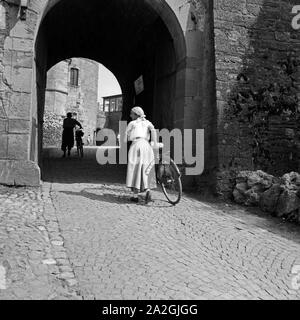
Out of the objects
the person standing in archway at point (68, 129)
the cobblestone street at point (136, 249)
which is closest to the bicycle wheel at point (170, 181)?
the cobblestone street at point (136, 249)

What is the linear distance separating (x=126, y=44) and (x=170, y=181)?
6019mm

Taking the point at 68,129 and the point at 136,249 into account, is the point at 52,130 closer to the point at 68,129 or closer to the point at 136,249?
the point at 68,129

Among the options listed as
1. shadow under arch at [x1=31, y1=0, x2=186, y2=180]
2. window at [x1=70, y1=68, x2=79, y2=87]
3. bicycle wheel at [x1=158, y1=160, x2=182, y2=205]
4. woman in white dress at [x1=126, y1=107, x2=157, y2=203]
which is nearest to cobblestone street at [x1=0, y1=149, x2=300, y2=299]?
bicycle wheel at [x1=158, y1=160, x2=182, y2=205]

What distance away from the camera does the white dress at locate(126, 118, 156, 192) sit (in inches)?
233

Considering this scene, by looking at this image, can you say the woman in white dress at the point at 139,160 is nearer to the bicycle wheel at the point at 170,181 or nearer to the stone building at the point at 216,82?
the bicycle wheel at the point at 170,181

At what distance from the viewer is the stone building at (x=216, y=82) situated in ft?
21.2

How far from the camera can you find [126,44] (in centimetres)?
1101

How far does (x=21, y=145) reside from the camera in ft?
21.1

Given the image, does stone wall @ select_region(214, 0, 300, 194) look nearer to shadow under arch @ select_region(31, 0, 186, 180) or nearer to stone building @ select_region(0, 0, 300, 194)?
stone building @ select_region(0, 0, 300, 194)

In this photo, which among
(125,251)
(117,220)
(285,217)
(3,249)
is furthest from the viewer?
(285,217)

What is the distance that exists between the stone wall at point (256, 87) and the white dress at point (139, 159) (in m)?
1.57
